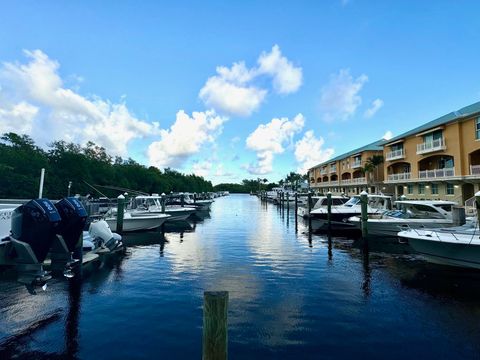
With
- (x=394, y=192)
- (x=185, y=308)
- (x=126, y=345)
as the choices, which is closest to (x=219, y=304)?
(x=126, y=345)

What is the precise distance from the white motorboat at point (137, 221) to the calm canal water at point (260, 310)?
27.8 feet

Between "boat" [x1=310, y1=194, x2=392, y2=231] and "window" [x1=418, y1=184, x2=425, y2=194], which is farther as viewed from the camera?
"window" [x1=418, y1=184, x2=425, y2=194]

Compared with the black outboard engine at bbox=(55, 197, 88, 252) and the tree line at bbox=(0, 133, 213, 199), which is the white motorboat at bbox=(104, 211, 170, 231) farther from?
the black outboard engine at bbox=(55, 197, 88, 252)

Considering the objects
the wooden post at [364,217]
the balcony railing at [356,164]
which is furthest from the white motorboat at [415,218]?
the balcony railing at [356,164]

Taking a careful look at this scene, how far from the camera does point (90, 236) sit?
1584 centimetres

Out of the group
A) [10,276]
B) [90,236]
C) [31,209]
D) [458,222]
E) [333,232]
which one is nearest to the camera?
[31,209]

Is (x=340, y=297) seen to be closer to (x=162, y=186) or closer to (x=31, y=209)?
(x=31, y=209)

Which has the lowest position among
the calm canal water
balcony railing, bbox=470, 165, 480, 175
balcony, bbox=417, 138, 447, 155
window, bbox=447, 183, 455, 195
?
the calm canal water

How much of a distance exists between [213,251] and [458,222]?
13.6 metres

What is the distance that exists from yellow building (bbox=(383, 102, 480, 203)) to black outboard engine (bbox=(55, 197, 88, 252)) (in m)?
35.5

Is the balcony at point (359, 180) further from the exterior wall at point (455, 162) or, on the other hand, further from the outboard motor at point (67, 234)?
the outboard motor at point (67, 234)

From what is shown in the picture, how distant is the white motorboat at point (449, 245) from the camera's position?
1188 centimetres

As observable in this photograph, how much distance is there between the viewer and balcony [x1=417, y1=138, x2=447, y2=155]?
35.7 meters

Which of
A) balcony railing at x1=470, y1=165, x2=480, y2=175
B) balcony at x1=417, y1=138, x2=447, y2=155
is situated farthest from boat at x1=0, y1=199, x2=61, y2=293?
balcony at x1=417, y1=138, x2=447, y2=155
